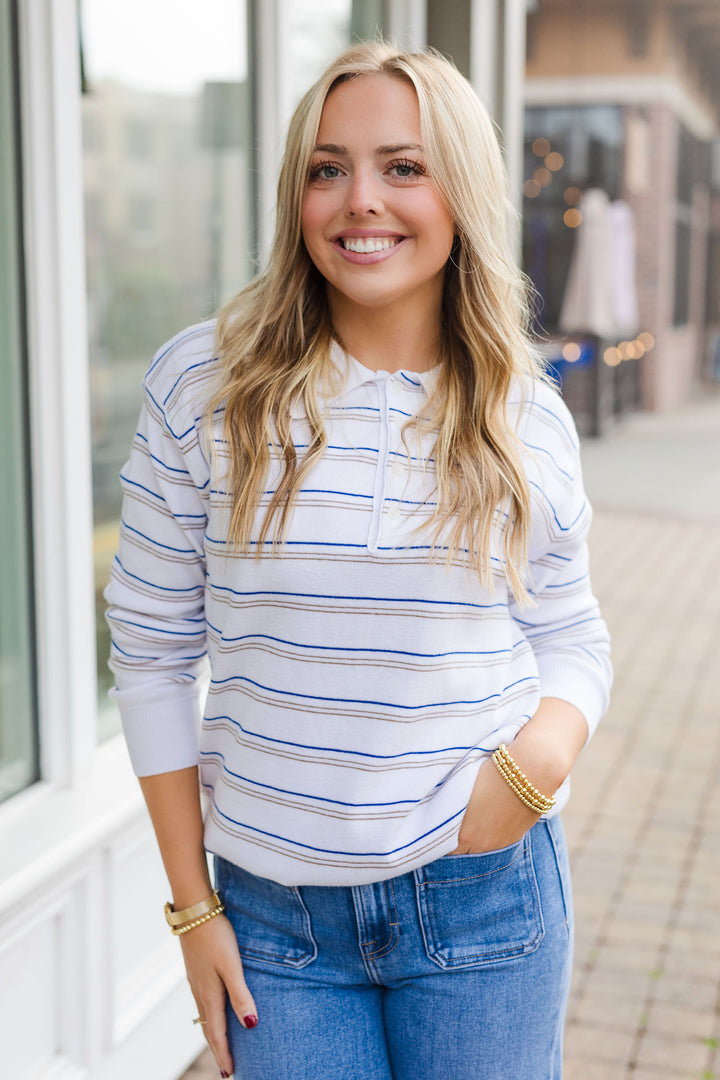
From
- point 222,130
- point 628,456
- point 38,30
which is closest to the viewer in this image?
point 38,30

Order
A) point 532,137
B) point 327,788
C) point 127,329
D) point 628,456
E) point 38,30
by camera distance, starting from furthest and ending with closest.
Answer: point 532,137, point 628,456, point 127,329, point 38,30, point 327,788

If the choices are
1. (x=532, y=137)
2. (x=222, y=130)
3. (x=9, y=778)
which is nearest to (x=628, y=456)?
(x=532, y=137)

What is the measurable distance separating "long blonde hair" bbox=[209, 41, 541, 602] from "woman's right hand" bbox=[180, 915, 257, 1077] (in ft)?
1.33

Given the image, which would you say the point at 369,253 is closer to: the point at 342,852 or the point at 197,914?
the point at 342,852

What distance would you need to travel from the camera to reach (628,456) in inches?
428

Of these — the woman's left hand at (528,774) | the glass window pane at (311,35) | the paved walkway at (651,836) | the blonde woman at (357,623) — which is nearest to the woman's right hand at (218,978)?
the blonde woman at (357,623)

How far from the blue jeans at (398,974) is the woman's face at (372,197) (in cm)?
61

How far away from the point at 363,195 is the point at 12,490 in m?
0.99

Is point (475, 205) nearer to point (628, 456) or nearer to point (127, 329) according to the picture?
point (127, 329)

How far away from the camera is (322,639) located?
115 cm

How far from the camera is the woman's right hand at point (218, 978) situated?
1.20 m

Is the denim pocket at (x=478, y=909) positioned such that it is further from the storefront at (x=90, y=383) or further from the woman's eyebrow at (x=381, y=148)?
the storefront at (x=90, y=383)

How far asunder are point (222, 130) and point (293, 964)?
1.99 metres

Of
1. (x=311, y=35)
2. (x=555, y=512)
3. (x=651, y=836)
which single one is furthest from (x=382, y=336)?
(x=651, y=836)
